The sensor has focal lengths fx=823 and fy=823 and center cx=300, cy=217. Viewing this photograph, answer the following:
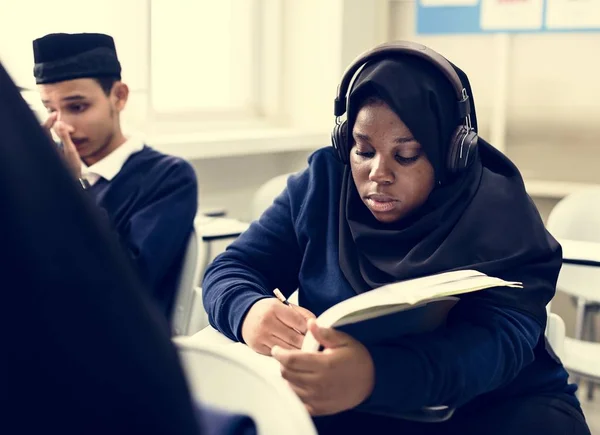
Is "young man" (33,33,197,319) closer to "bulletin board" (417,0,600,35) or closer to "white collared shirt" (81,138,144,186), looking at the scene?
"white collared shirt" (81,138,144,186)

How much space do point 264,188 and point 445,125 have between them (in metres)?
1.43

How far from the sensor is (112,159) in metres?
1.94

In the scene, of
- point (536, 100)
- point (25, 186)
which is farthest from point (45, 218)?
point (536, 100)

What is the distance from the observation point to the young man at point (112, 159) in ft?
6.15

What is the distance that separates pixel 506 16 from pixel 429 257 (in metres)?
2.10

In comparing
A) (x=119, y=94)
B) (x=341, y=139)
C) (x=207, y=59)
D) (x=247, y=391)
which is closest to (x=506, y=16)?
(x=207, y=59)

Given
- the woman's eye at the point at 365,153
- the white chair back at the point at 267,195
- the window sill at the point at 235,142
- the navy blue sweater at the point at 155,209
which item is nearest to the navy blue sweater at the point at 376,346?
the woman's eye at the point at 365,153

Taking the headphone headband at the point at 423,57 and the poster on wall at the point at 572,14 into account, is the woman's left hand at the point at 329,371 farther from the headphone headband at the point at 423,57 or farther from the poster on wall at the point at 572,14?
the poster on wall at the point at 572,14

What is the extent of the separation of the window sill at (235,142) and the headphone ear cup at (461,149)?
1528 millimetres

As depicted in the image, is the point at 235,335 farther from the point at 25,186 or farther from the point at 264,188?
the point at 264,188

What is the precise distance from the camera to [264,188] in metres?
2.66

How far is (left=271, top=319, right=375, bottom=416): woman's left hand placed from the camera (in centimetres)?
98

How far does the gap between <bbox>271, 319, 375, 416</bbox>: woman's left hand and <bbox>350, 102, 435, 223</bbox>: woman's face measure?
0.34m

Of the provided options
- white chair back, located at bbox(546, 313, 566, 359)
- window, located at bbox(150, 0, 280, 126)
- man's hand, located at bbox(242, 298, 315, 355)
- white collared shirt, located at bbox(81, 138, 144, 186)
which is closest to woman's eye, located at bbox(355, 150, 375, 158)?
man's hand, located at bbox(242, 298, 315, 355)
